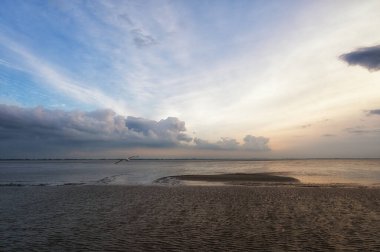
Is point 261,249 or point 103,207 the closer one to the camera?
point 261,249

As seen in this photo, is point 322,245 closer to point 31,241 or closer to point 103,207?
point 31,241

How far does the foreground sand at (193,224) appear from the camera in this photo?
1659 centimetres

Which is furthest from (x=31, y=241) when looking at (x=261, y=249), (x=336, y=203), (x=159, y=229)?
(x=336, y=203)

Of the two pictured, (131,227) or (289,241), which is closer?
(289,241)

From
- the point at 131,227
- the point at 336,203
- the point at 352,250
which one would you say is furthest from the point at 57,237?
the point at 336,203

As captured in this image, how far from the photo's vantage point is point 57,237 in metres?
18.2

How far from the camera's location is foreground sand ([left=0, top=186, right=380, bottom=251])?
1659 cm

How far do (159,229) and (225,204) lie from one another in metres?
11.5

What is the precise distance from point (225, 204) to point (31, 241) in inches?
686

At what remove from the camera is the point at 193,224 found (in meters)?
21.4

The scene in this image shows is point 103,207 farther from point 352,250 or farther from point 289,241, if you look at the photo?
point 352,250

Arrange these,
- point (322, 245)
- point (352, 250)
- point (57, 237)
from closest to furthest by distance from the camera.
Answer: point (352, 250), point (322, 245), point (57, 237)

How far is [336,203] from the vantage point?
30359 mm

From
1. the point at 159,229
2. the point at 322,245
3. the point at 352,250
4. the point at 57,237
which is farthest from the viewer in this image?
the point at 159,229
